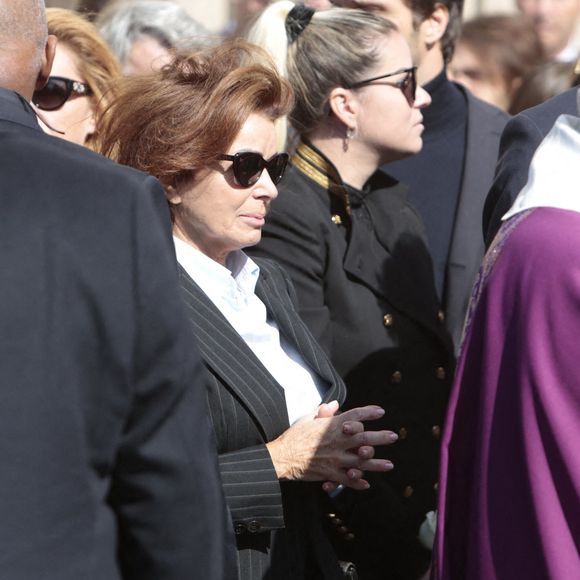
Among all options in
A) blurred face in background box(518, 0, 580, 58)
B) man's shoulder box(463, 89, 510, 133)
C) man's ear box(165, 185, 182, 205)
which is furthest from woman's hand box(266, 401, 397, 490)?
blurred face in background box(518, 0, 580, 58)

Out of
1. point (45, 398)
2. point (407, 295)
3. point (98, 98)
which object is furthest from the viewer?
point (98, 98)

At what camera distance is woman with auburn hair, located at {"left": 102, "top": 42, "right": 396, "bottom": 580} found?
265 cm

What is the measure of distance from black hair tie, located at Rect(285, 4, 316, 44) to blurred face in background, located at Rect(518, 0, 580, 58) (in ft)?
11.3

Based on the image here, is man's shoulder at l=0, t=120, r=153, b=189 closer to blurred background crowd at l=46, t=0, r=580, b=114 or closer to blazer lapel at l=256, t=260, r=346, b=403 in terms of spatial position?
blazer lapel at l=256, t=260, r=346, b=403

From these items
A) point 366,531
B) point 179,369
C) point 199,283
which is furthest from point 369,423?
point 179,369

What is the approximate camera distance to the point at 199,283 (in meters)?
2.81

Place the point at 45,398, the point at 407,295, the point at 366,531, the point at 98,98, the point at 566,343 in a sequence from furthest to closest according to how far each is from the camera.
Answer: the point at 98,98
the point at 407,295
the point at 366,531
the point at 566,343
the point at 45,398

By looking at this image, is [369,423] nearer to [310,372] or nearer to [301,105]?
[310,372]

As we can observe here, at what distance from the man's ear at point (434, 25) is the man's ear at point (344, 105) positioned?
3.34 feet

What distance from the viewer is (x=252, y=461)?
262 cm

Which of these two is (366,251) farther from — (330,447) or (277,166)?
(330,447)

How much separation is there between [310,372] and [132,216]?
43.2 inches

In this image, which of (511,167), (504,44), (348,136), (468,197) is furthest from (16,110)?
(504,44)

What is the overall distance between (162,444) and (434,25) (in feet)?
9.40
